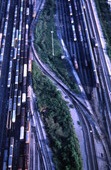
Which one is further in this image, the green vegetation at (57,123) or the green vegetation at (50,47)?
the green vegetation at (50,47)

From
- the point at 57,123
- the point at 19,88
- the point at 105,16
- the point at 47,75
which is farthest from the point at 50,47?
the point at 57,123

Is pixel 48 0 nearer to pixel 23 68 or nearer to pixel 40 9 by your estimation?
pixel 40 9

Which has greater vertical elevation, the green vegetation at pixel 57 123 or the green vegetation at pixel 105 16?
the green vegetation at pixel 105 16

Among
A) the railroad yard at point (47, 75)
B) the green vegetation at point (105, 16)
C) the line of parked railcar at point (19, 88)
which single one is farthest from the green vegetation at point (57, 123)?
the green vegetation at point (105, 16)

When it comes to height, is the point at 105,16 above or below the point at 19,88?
above

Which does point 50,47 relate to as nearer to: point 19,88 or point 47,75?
point 47,75

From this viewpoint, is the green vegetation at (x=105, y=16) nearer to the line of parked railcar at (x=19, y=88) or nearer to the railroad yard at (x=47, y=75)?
the railroad yard at (x=47, y=75)

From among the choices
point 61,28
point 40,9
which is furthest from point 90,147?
point 40,9

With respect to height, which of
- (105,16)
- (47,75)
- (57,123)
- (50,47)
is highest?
(105,16)
